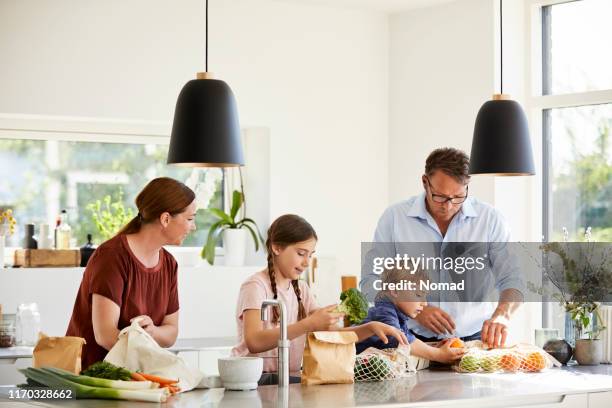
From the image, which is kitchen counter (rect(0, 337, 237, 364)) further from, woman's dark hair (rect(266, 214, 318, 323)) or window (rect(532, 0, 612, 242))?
window (rect(532, 0, 612, 242))

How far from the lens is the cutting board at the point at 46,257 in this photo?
5.78 m

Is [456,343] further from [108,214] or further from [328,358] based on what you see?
[108,214]

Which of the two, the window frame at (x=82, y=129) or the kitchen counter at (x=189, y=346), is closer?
the kitchen counter at (x=189, y=346)

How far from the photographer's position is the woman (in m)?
3.63

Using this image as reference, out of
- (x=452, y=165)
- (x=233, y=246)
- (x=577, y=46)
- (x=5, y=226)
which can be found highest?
(x=577, y=46)

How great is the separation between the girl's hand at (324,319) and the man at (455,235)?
48 cm

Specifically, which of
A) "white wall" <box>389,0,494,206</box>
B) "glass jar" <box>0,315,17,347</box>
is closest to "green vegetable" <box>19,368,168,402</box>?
"glass jar" <box>0,315,17,347</box>

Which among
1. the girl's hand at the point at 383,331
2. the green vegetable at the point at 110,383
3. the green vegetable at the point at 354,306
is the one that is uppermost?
the green vegetable at the point at 354,306

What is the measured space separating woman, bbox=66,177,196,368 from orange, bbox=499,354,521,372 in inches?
50.5

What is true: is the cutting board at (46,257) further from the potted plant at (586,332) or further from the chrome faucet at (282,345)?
the potted plant at (586,332)

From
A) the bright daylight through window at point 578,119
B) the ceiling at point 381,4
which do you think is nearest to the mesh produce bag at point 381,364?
the bright daylight through window at point 578,119

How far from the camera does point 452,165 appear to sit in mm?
4125

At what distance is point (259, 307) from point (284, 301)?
0.18 meters

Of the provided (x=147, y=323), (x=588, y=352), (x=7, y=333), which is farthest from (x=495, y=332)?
(x=7, y=333)
